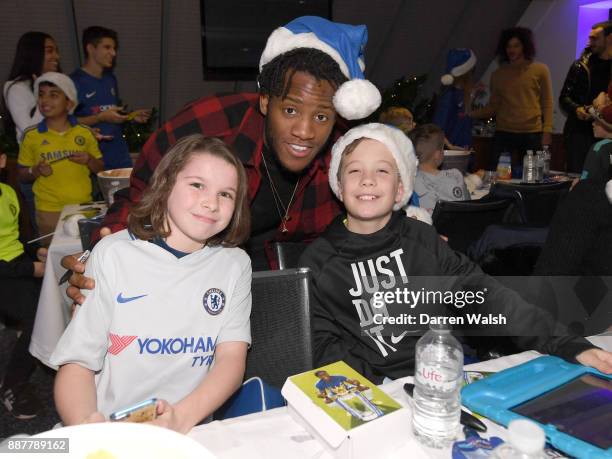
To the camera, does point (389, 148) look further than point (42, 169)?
No

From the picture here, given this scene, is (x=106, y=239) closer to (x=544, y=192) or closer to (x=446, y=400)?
(x=446, y=400)

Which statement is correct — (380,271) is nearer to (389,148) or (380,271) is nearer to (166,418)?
(389,148)

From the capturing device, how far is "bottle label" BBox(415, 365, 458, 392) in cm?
99

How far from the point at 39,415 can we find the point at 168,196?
1874 millimetres

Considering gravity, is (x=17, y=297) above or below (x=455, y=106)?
below

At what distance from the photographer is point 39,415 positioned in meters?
2.60

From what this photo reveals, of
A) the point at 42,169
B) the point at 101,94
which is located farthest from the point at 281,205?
the point at 101,94

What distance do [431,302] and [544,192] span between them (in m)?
1.94

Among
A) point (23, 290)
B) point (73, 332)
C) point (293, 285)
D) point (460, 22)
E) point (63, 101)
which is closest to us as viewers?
point (73, 332)

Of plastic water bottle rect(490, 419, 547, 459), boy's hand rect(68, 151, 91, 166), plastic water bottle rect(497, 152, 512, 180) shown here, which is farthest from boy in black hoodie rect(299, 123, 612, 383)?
plastic water bottle rect(497, 152, 512, 180)

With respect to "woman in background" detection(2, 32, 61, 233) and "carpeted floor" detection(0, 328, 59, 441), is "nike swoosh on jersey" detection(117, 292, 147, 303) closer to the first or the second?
"carpeted floor" detection(0, 328, 59, 441)

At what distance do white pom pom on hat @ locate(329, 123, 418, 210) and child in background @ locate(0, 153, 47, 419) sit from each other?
1.79 metres

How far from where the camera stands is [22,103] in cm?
389

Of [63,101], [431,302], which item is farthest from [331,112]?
[63,101]
